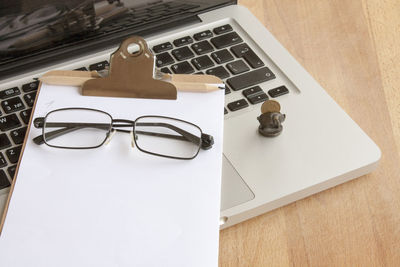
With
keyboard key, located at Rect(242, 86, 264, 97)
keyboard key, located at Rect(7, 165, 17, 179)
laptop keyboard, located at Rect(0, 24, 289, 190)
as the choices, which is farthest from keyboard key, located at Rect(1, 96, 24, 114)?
keyboard key, located at Rect(242, 86, 264, 97)

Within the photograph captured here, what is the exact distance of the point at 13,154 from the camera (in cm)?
70

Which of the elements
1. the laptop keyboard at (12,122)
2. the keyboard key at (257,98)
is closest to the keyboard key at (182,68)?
the keyboard key at (257,98)

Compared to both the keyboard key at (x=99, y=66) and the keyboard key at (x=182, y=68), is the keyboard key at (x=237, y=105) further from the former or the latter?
the keyboard key at (x=99, y=66)

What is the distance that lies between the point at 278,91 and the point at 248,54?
87mm

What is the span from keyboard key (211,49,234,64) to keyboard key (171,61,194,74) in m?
0.04

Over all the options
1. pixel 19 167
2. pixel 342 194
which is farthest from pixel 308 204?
pixel 19 167

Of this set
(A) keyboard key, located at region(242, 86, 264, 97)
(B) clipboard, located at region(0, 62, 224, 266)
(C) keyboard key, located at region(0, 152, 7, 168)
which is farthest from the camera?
(A) keyboard key, located at region(242, 86, 264, 97)

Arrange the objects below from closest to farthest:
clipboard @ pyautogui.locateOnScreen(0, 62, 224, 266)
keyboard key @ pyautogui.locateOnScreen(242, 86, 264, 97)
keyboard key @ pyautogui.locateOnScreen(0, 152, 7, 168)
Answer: clipboard @ pyautogui.locateOnScreen(0, 62, 224, 266) < keyboard key @ pyautogui.locateOnScreen(0, 152, 7, 168) < keyboard key @ pyautogui.locateOnScreen(242, 86, 264, 97)

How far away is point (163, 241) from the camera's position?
0.59 metres

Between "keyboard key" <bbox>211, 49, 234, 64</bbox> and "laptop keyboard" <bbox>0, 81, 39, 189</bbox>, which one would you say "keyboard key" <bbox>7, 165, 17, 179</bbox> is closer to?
"laptop keyboard" <bbox>0, 81, 39, 189</bbox>

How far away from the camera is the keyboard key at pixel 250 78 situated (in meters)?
0.80

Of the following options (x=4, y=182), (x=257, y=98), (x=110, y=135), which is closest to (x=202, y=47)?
(x=257, y=98)

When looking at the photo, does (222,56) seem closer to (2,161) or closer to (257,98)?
(257,98)

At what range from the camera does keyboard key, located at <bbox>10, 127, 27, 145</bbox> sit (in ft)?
2.35
